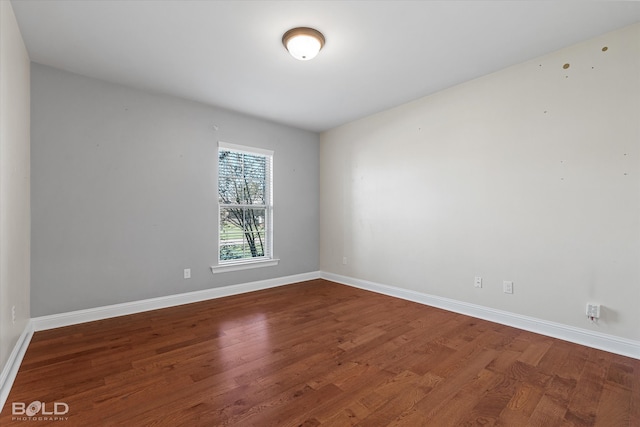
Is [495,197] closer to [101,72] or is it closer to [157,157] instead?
[157,157]

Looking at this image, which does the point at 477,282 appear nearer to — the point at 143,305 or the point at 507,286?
the point at 507,286

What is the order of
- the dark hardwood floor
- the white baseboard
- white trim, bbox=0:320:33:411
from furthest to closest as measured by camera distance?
1. the white baseboard
2. white trim, bbox=0:320:33:411
3. the dark hardwood floor

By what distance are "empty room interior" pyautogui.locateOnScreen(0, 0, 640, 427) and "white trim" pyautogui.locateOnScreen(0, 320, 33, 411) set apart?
0.09 feet

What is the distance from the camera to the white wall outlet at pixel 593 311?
8.02ft

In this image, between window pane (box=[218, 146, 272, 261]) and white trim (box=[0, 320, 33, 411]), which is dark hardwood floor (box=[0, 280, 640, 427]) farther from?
window pane (box=[218, 146, 272, 261])

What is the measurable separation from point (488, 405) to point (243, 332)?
2.02 metres

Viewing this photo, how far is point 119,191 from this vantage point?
328cm

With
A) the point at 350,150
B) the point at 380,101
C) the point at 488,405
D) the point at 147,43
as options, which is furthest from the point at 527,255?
the point at 147,43

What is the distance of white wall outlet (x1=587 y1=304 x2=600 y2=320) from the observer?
245 centimetres

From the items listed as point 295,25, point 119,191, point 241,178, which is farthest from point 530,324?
point 119,191

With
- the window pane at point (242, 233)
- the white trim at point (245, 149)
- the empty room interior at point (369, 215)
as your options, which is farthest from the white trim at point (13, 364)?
the white trim at point (245, 149)

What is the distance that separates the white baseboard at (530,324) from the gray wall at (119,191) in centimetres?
226

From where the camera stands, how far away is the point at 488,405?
5.62 feet

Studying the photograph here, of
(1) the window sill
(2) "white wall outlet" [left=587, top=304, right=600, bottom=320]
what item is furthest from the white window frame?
(2) "white wall outlet" [left=587, top=304, right=600, bottom=320]
